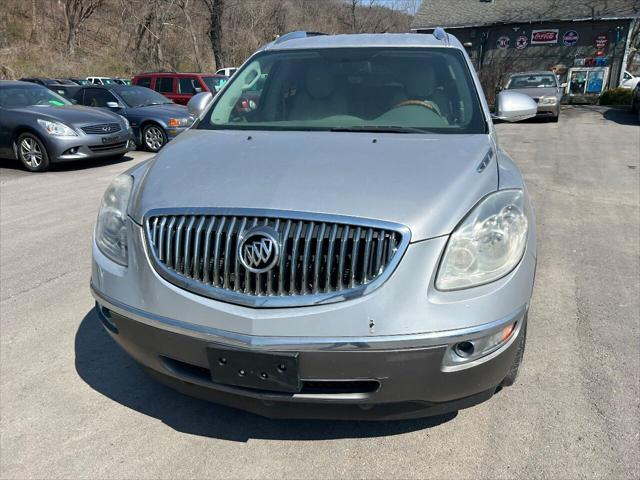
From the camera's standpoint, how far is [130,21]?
124ft

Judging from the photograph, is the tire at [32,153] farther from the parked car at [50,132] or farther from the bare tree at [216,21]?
the bare tree at [216,21]

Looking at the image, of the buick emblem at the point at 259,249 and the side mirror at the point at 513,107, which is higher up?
the side mirror at the point at 513,107

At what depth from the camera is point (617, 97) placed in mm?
23891

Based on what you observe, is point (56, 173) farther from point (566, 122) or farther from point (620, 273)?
point (566, 122)

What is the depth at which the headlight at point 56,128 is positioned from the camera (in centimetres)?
918

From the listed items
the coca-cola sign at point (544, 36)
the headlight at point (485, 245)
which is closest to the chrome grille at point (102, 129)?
the headlight at point (485, 245)

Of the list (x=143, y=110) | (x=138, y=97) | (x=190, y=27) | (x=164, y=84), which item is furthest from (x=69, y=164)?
(x=190, y=27)

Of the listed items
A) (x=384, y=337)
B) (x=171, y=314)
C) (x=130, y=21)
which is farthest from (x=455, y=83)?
(x=130, y=21)

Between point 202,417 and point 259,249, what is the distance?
1145 mm

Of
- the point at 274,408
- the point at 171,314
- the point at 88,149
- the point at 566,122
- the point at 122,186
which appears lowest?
the point at 566,122

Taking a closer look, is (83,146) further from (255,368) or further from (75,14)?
(75,14)

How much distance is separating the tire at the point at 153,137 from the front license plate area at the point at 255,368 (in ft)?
33.5

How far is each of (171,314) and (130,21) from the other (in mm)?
41066

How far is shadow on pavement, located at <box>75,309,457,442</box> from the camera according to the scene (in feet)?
8.38
